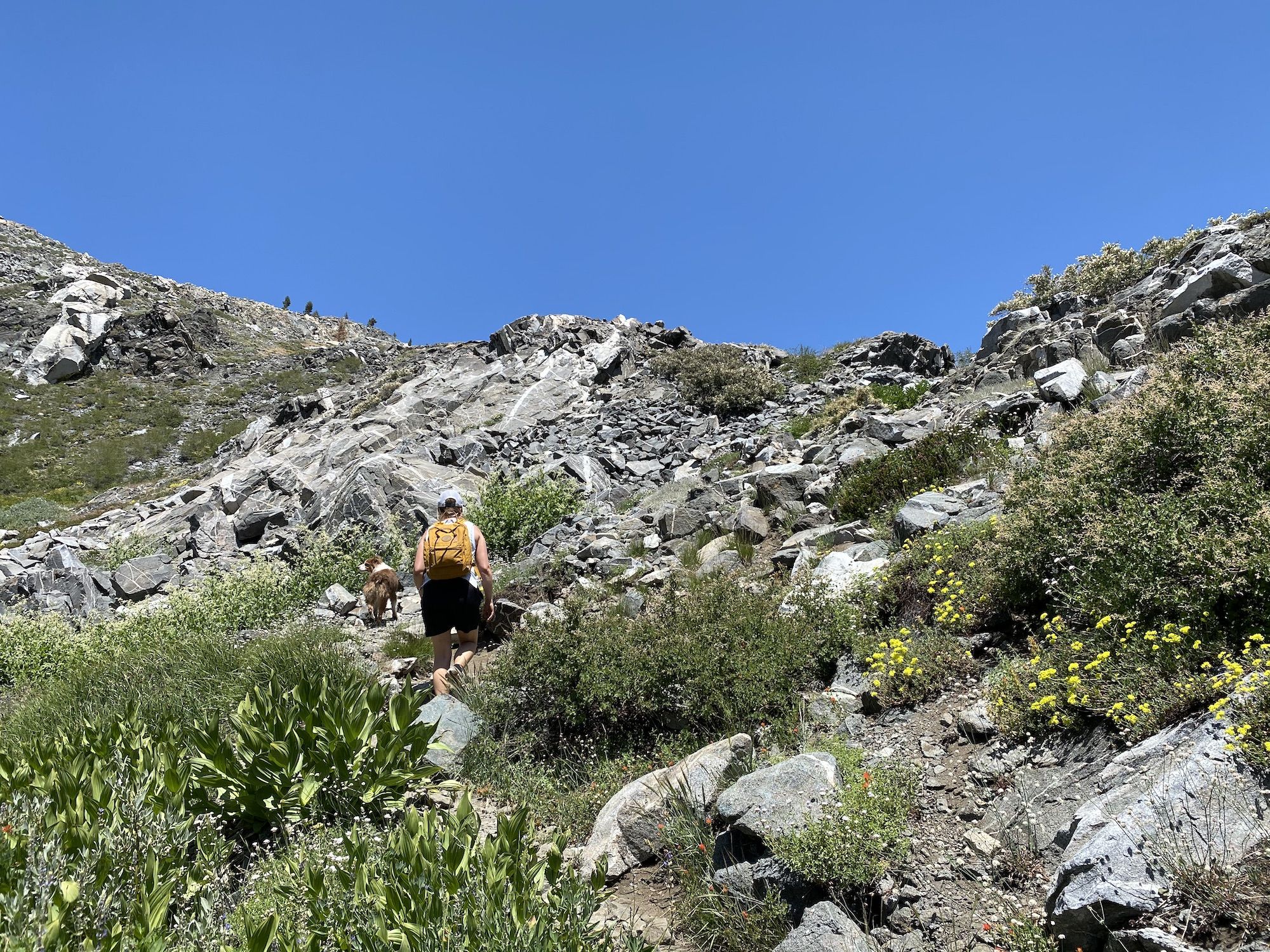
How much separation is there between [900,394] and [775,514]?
9843mm

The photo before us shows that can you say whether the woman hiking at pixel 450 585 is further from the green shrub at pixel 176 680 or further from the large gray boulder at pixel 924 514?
the large gray boulder at pixel 924 514

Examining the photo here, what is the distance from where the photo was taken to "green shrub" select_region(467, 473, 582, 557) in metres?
14.3

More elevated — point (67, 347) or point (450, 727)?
point (67, 347)

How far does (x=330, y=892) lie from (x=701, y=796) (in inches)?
92.2

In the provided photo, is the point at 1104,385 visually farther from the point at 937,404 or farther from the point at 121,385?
the point at 121,385

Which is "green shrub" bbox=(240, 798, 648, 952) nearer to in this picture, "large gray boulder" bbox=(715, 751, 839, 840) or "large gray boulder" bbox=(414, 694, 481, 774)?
"large gray boulder" bbox=(715, 751, 839, 840)

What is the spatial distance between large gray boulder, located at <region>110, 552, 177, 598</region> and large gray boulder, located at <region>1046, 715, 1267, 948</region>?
16842 millimetres

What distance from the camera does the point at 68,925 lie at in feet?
9.89

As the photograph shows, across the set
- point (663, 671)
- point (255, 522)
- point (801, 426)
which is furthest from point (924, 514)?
point (255, 522)

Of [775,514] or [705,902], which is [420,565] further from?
[775,514]

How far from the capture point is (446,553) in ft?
24.9

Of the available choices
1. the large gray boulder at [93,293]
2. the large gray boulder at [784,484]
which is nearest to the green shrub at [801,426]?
the large gray boulder at [784,484]

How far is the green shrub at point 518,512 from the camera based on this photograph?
14289mm

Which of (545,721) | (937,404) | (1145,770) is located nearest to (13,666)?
(545,721)
